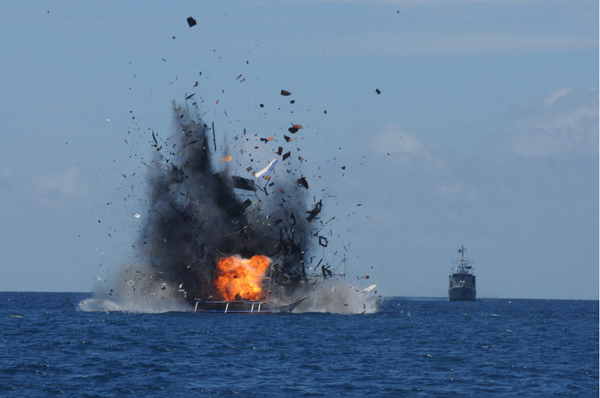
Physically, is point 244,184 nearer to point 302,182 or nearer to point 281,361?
point 302,182

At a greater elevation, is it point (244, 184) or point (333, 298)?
point (244, 184)

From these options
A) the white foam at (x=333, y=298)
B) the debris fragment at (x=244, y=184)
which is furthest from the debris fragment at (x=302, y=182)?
the white foam at (x=333, y=298)

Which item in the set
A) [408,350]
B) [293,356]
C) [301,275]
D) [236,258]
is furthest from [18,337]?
[301,275]

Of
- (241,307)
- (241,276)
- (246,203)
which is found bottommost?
(241,307)

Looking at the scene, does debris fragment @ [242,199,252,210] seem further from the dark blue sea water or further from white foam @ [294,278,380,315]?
the dark blue sea water

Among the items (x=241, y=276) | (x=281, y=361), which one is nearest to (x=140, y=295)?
(x=241, y=276)

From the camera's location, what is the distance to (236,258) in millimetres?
97062

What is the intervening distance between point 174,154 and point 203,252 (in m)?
11.7

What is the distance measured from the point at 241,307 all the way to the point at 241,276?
3.96m

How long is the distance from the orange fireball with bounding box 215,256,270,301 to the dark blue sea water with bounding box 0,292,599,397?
52.4 ft

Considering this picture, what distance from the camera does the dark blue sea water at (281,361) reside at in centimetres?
4050

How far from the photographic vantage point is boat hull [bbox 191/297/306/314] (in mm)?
93625

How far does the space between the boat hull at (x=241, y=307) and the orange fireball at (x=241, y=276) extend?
1.68m

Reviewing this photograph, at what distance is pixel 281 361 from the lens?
50281 millimetres
